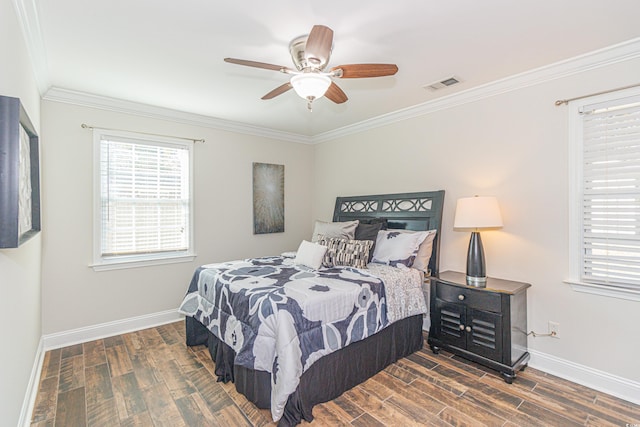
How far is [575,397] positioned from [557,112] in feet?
7.33

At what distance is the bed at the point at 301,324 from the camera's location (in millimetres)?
1970

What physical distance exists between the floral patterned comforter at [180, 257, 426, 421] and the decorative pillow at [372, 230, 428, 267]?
0.17 meters

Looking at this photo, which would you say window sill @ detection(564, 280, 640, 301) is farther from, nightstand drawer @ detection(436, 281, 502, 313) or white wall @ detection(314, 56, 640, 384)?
nightstand drawer @ detection(436, 281, 502, 313)

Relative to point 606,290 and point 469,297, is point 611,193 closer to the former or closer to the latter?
point 606,290

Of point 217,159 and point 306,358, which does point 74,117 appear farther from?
point 306,358

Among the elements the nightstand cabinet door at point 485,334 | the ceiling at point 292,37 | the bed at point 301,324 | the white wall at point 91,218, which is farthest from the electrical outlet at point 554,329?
the white wall at point 91,218

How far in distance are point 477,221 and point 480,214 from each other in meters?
0.07

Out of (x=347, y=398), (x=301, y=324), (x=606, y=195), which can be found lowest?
(x=347, y=398)

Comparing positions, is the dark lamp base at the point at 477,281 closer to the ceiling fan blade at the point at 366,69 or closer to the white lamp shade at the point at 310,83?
the ceiling fan blade at the point at 366,69

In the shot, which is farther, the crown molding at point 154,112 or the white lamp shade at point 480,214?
the crown molding at point 154,112

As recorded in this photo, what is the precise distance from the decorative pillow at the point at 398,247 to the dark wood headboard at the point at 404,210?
25 cm

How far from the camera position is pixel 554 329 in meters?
2.60

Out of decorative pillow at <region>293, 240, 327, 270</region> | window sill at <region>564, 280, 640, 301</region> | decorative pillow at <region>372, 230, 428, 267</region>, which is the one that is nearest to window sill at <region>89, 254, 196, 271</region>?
decorative pillow at <region>293, 240, 327, 270</region>

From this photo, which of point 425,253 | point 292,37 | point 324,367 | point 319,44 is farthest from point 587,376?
point 292,37
